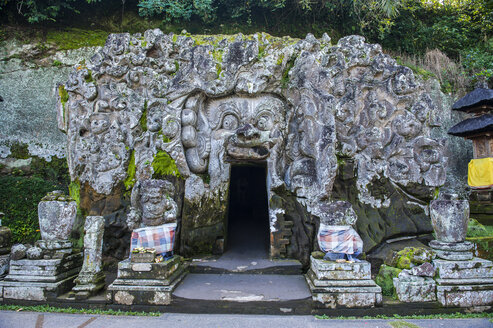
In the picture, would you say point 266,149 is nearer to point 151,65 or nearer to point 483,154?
point 151,65

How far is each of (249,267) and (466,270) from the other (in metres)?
3.66

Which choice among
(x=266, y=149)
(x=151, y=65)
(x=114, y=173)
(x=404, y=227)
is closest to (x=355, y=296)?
(x=404, y=227)

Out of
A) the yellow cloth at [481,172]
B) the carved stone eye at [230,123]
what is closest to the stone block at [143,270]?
the carved stone eye at [230,123]

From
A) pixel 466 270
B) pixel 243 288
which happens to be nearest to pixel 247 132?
pixel 243 288

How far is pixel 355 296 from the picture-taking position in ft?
15.3

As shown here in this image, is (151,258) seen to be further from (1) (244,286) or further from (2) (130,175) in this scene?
(2) (130,175)

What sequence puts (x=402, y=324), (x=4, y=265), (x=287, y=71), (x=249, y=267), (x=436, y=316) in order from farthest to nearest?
1. (x=287, y=71)
2. (x=249, y=267)
3. (x=4, y=265)
4. (x=436, y=316)
5. (x=402, y=324)

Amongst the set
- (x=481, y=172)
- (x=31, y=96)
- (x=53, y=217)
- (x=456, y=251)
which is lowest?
(x=456, y=251)

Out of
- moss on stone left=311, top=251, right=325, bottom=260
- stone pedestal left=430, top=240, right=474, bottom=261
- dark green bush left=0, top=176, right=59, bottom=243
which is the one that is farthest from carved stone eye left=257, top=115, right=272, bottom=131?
dark green bush left=0, top=176, right=59, bottom=243

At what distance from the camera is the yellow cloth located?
9438mm

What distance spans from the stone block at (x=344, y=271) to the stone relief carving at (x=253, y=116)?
6.62ft

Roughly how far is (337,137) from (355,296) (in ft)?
12.2

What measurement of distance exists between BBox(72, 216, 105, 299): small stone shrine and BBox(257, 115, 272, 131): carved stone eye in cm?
382

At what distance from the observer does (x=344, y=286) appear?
4754 millimetres
